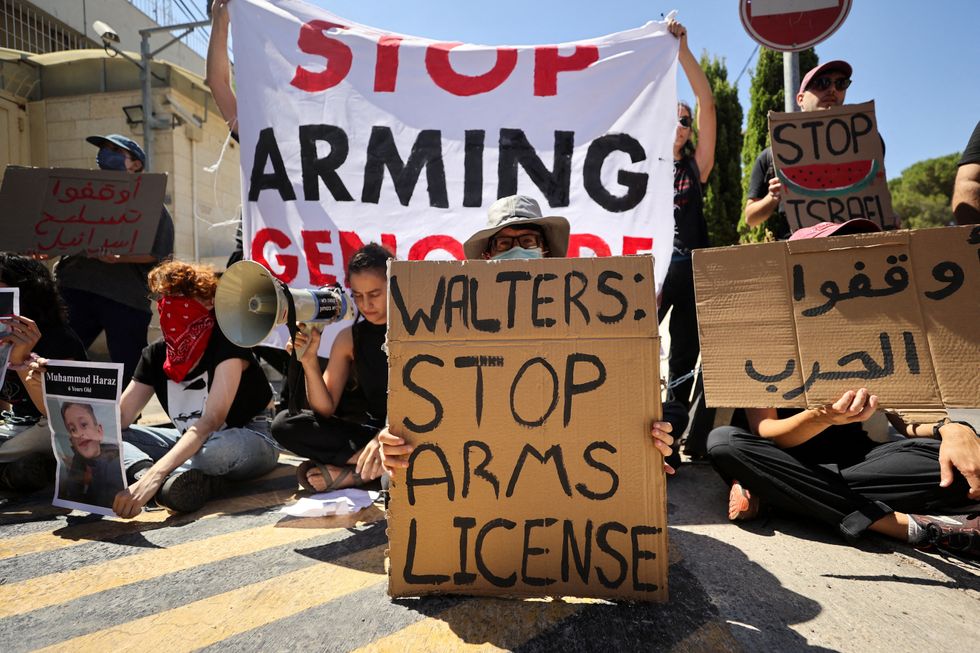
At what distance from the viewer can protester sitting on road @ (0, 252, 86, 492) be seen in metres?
2.58

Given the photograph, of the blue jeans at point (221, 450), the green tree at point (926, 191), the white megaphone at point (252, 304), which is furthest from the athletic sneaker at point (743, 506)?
the green tree at point (926, 191)

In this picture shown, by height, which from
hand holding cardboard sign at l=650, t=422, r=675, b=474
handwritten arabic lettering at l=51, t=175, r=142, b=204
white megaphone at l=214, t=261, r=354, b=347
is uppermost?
handwritten arabic lettering at l=51, t=175, r=142, b=204

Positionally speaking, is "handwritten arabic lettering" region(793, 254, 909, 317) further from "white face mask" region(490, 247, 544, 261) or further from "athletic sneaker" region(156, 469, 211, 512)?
"athletic sneaker" region(156, 469, 211, 512)

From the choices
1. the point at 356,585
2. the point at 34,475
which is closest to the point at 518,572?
the point at 356,585

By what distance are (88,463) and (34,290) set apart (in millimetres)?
1034

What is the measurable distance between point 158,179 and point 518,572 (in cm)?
293

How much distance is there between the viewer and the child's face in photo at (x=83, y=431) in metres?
2.20

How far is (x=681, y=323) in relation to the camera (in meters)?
3.16

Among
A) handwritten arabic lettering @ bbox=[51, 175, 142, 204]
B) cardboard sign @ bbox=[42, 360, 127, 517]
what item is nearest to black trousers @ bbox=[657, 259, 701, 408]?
cardboard sign @ bbox=[42, 360, 127, 517]

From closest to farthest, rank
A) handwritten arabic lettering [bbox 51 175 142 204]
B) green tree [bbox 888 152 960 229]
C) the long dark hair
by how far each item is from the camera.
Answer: the long dark hair < handwritten arabic lettering [bbox 51 175 142 204] < green tree [bbox 888 152 960 229]

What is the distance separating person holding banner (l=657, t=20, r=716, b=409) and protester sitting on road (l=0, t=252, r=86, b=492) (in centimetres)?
299

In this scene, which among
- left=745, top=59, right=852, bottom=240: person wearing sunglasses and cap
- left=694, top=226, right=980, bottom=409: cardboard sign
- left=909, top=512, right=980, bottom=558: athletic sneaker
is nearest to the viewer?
left=694, top=226, right=980, bottom=409: cardboard sign

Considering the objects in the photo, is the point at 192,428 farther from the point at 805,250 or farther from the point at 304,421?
the point at 805,250

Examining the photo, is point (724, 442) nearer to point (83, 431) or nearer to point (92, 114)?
point (83, 431)
